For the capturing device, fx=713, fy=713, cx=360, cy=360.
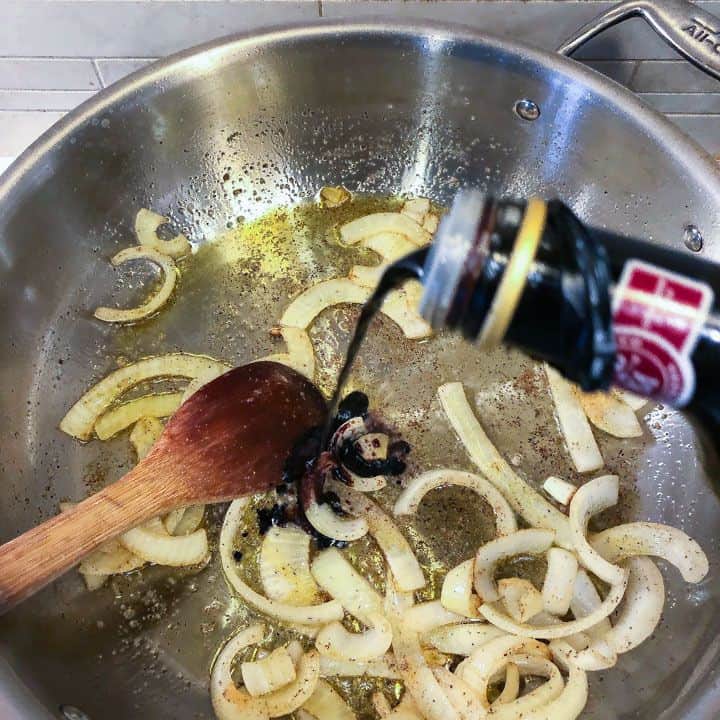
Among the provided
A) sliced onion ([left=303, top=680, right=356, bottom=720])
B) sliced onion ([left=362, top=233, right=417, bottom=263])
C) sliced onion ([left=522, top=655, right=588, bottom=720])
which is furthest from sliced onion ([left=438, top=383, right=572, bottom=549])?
sliced onion ([left=303, top=680, right=356, bottom=720])

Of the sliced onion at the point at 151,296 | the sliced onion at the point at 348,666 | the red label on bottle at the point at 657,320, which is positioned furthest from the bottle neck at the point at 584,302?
the sliced onion at the point at 151,296

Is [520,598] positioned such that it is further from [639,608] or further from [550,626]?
[639,608]

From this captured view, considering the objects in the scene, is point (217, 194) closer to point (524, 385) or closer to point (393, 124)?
point (393, 124)

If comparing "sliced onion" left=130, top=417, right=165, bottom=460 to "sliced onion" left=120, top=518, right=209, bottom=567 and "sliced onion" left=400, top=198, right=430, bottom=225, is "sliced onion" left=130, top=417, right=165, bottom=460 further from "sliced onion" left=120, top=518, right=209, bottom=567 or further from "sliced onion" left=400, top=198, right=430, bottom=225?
"sliced onion" left=400, top=198, right=430, bottom=225

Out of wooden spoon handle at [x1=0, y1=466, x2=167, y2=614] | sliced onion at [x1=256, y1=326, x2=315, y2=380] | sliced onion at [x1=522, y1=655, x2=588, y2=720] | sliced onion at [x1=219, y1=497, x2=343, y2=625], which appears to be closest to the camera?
wooden spoon handle at [x1=0, y1=466, x2=167, y2=614]

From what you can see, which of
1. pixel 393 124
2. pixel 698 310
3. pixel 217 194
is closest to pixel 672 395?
pixel 698 310

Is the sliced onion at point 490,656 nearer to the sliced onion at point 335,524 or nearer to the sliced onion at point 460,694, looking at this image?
the sliced onion at point 460,694
